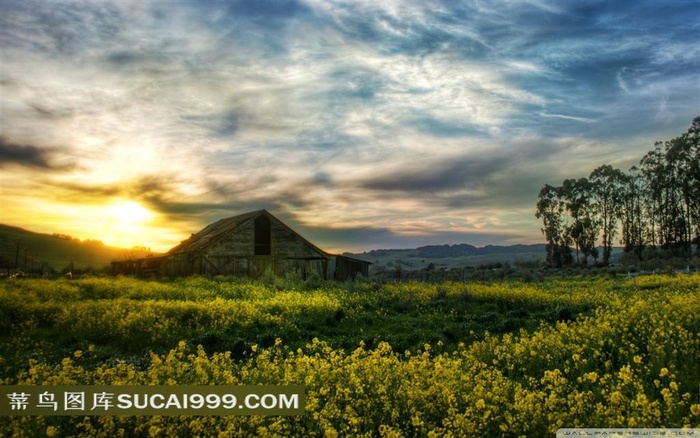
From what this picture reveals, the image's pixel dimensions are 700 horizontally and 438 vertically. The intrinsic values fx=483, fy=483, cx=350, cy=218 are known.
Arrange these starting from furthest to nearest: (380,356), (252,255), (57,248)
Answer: (57,248), (252,255), (380,356)

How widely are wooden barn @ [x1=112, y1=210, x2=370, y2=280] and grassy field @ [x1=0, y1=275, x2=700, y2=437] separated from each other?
10.8 meters

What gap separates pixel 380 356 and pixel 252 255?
28062mm

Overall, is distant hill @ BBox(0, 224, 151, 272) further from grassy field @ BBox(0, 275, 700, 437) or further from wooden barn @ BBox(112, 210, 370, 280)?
grassy field @ BBox(0, 275, 700, 437)

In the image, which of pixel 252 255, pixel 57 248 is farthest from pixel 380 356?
pixel 57 248

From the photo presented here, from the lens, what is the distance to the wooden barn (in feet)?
115

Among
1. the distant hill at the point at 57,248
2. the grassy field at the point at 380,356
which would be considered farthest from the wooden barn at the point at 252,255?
the distant hill at the point at 57,248

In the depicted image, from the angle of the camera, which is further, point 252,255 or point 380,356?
point 252,255

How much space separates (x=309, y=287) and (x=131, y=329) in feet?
46.0

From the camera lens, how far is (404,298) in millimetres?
21328

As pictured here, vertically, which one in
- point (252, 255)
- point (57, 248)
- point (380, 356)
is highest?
point (57, 248)

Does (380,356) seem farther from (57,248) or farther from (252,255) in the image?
(57,248)

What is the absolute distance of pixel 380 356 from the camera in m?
9.26

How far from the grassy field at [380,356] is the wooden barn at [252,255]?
1082 cm

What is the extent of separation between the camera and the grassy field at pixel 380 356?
21.0 ft
